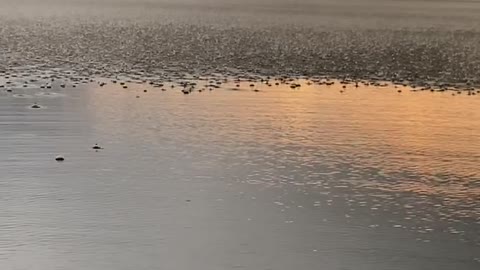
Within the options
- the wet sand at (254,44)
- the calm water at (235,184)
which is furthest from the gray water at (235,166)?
the wet sand at (254,44)

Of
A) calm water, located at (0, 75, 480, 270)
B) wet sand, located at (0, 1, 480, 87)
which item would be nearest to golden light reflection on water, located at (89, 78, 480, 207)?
Answer: calm water, located at (0, 75, 480, 270)

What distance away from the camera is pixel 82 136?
14.2 metres

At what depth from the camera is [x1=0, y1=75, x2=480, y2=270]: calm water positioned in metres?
8.88

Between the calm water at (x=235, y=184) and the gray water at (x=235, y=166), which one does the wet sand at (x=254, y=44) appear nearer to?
the gray water at (x=235, y=166)

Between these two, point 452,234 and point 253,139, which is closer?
point 452,234

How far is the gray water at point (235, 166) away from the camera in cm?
899

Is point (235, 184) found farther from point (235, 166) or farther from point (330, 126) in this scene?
point (330, 126)

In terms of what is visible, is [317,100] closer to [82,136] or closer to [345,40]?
[82,136]

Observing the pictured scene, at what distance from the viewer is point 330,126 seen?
15789mm

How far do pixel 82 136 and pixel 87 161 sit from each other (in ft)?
6.01

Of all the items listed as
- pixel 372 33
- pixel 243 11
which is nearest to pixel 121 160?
pixel 372 33

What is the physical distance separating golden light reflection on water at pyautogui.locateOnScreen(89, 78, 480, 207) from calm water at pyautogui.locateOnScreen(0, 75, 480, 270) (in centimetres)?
5

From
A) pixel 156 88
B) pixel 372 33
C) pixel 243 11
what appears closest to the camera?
pixel 156 88

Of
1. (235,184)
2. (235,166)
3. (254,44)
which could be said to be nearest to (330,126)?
(235,166)
